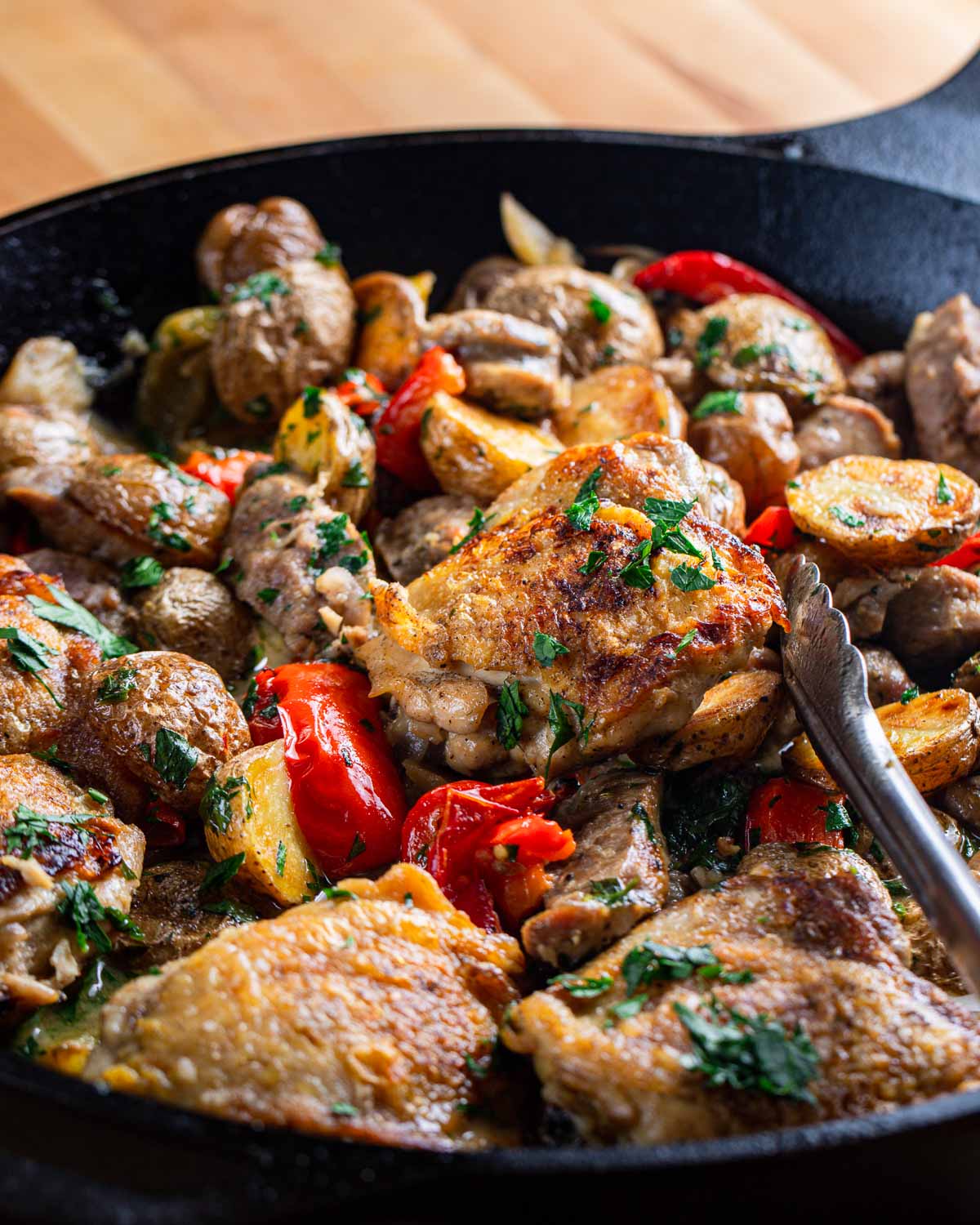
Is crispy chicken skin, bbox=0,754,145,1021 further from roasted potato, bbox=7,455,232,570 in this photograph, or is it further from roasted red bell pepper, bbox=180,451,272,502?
roasted red bell pepper, bbox=180,451,272,502

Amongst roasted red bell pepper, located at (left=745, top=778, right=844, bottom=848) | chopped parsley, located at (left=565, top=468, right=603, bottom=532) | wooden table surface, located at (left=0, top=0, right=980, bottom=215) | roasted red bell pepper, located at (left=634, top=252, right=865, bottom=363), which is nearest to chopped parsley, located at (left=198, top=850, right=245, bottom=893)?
chopped parsley, located at (left=565, top=468, right=603, bottom=532)

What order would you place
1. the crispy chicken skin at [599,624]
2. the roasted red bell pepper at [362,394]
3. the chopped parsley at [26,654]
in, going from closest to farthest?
the crispy chicken skin at [599,624], the chopped parsley at [26,654], the roasted red bell pepper at [362,394]

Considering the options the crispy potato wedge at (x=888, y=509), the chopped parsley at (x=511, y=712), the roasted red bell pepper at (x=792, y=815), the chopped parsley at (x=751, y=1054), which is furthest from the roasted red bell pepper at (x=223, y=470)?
the chopped parsley at (x=751, y=1054)

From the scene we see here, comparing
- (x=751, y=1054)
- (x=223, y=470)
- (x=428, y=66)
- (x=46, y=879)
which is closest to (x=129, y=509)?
(x=223, y=470)

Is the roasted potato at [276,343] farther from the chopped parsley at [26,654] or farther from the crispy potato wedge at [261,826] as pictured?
the crispy potato wedge at [261,826]

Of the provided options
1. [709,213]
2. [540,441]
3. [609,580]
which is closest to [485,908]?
[609,580]

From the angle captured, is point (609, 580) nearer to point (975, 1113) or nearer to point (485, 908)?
point (485, 908)
